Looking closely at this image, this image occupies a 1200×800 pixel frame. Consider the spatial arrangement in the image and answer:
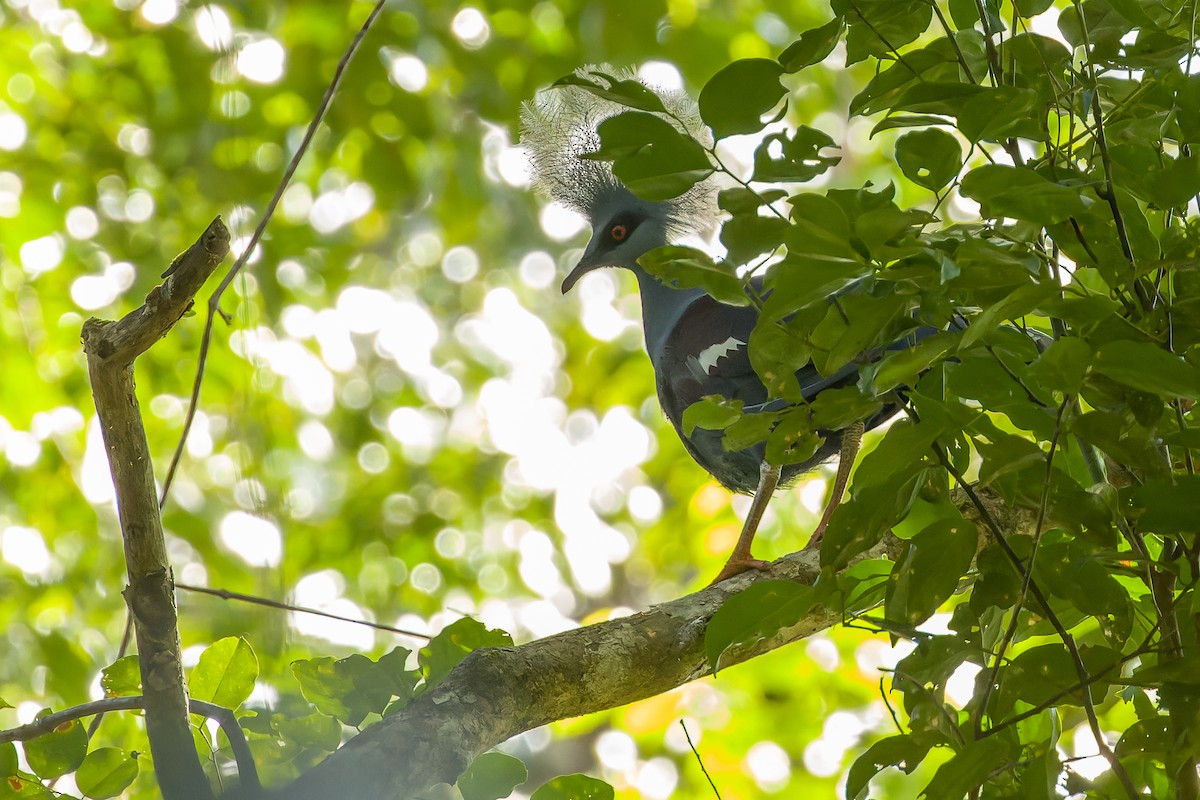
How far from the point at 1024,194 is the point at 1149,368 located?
12cm

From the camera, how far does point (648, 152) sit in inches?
28.0

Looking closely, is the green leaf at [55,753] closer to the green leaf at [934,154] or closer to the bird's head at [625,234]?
the green leaf at [934,154]

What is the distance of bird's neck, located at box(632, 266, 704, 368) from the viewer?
2.30 metres

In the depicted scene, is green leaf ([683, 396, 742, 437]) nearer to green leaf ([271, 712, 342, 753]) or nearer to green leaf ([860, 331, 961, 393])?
green leaf ([860, 331, 961, 393])

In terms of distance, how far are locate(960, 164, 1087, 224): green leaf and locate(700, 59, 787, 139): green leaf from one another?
0.16m

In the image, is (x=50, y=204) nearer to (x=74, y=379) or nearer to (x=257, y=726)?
(x=74, y=379)

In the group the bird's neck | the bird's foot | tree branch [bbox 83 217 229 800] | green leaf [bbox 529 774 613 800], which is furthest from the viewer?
the bird's neck

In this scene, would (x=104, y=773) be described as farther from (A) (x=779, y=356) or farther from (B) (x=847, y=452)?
(B) (x=847, y=452)

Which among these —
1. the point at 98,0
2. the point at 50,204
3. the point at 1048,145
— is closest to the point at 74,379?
the point at 50,204

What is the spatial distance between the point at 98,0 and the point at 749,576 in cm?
293

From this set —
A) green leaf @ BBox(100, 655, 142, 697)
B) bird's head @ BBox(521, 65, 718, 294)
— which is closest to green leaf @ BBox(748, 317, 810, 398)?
green leaf @ BBox(100, 655, 142, 697)

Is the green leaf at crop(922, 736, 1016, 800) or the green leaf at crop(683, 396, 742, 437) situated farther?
the green leaf at crop(683, 396, 742, 437)

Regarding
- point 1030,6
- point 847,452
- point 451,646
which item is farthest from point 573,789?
point 847,452

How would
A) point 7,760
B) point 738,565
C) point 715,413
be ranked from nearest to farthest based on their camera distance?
point 715,413
point 7,760
point 738,565
